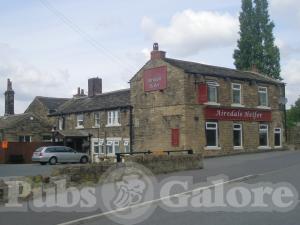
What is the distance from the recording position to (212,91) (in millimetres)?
36156

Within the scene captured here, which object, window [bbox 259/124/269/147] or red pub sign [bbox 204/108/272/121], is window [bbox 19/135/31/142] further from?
window [bbox 259/124/269/147]

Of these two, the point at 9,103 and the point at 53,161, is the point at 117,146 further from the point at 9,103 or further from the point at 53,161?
the point at 9,103

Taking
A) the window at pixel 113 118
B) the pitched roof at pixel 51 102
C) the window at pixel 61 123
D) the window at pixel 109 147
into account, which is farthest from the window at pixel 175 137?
the pitched roof at pixel 51 102

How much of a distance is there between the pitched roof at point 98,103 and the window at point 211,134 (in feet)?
26.5

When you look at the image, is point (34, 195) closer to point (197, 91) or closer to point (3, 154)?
point (197, 91)

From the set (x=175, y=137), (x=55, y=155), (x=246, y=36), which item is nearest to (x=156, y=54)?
(x=175, y=137)

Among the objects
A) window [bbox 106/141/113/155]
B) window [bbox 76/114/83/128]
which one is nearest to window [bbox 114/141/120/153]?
window [bbox 106/141/113/155]

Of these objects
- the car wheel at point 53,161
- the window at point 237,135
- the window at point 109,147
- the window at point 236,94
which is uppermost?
the window at point 236,94

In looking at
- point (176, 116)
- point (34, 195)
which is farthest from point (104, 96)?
point (34, 195)

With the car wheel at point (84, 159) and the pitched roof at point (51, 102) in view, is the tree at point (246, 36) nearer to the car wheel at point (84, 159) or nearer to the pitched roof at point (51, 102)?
the pitched roof at point (51, 102)

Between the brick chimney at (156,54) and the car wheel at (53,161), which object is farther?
the car wheel at (53,161)

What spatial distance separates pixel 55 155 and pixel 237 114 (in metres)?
14.5

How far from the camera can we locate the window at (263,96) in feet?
132

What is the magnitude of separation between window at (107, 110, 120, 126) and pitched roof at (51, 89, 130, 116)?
1.79ft
